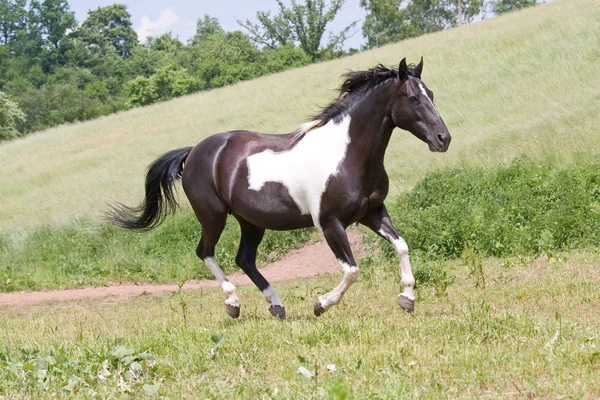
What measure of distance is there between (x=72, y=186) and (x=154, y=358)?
78.3 feet

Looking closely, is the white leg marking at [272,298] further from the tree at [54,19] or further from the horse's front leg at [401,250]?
the tree at [54,19]

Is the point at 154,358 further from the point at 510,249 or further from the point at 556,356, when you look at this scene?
the point at 510,249

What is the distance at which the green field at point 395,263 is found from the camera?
4.99 meters

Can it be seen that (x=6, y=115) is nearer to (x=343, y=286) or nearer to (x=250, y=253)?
(x=250, y=253)

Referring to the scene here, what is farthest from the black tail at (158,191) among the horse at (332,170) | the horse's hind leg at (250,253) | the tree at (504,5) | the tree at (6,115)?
the tree at (504,5)

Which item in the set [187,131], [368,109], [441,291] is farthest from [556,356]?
[187,131]

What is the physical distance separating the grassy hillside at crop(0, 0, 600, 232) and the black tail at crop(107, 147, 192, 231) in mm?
8619

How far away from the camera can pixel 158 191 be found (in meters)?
9.87

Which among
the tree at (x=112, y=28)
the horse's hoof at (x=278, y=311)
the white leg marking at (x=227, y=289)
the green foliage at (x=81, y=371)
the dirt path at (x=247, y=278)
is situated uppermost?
the tree at (x=112, y=28)

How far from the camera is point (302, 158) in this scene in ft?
25.4

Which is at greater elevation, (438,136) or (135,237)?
(438,136)

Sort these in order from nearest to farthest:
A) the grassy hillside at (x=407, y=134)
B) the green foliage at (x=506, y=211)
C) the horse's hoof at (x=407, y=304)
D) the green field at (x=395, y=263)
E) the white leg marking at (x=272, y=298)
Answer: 1. the green field at (x=395, y=263)
2. the horse's hoof at (x=407, y=304)
3. the white leg marking at (x=272, y=298)
4. the green foliage at (x=506, y=211)
5. the grassy hillside at (x=407, y=134)

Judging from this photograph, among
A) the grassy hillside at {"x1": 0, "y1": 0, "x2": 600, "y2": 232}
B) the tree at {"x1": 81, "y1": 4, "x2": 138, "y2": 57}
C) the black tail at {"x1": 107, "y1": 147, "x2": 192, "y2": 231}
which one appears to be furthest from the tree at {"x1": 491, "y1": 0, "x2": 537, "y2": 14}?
the black tail at {"x1": 107, "y1": 147, "x2": 192, "y2": 231}

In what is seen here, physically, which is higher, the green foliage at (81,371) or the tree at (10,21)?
the tree at (10,21)
